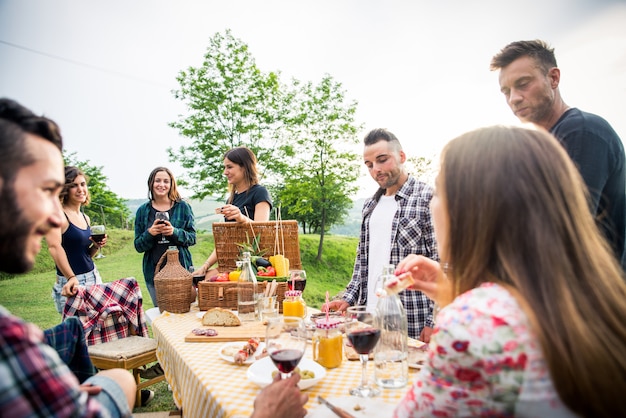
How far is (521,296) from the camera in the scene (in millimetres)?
899

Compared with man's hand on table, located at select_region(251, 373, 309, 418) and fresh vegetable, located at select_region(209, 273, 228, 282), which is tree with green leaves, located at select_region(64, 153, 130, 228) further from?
man's hand on table, located at select_region(251, 373, 309, 418)

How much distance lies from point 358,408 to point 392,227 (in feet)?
6.97

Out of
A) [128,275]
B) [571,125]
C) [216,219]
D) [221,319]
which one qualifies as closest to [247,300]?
[221,319]

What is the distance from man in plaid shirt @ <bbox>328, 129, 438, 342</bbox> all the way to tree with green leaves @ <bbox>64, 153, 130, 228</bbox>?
22.6m

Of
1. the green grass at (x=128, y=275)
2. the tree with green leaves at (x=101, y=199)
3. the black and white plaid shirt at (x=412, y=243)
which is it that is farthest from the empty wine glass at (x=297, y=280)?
the tree with green leaves at (x=101, y=199)

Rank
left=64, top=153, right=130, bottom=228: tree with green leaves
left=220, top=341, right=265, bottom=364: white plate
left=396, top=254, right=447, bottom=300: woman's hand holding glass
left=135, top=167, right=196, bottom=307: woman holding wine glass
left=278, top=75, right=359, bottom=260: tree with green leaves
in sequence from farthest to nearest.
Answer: left=64, top=153, right=130, bottom=228: tree with green leaves, left=278, top=75, right=359, bottom=260: tree with green leaves, left=135, top=167, right=196, bottom=307: woman holding wine glass, left=220, top=341, right=265, bottom=364: white plate, left=396, top=254, right=447, bottom=300: woman's hand holding glass

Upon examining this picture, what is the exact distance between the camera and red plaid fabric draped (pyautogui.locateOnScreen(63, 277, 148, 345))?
11.5 feet

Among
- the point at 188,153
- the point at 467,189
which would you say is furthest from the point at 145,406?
the point at 188,153

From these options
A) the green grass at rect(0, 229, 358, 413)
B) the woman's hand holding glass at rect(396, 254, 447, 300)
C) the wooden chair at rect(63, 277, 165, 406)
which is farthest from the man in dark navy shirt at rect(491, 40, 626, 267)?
the green grass at rect(0, 229, 358, 413)

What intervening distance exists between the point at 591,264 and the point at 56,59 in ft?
47.2

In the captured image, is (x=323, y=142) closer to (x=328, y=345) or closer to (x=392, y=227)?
(x=392, y=227)

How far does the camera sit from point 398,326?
1549mm

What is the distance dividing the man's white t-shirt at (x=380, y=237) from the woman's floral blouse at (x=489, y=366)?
2253 mm

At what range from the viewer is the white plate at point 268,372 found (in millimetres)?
1427
